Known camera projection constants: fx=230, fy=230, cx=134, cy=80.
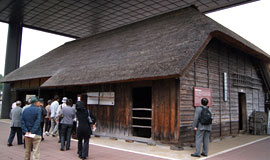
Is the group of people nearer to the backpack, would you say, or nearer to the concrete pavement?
the concrete pavement

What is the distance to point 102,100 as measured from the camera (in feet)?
35.6

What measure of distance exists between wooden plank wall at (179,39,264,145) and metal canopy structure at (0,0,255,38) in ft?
21.6

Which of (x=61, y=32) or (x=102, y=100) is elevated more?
(x=61, y=32)

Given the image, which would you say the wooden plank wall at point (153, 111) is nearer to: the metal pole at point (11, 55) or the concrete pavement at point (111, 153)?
the concrete pavement at point (111, 153)

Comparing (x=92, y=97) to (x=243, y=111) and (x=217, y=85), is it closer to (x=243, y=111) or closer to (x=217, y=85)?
(x=217, y=85)

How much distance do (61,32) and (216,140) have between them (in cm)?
1942

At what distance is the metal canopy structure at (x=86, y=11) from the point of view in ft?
55.6

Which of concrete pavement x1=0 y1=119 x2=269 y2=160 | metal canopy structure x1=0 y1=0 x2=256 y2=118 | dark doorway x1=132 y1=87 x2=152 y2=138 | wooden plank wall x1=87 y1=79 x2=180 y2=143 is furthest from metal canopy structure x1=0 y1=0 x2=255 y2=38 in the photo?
concrete pavement x1=0 y1=119 x2=269 y2=160

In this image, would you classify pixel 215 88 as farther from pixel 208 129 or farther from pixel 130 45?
pixel 130 45

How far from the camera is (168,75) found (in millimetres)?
7344

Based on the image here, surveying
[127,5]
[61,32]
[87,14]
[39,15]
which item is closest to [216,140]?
[127,5]

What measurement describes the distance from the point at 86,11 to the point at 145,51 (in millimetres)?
10595

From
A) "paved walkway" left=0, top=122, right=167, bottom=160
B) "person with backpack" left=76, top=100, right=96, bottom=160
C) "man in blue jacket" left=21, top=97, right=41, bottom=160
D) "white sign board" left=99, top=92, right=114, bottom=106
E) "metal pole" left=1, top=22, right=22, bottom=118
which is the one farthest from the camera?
"metal pole" left=1, top=22, right=22, bottom=118

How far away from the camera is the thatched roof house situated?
815cm
